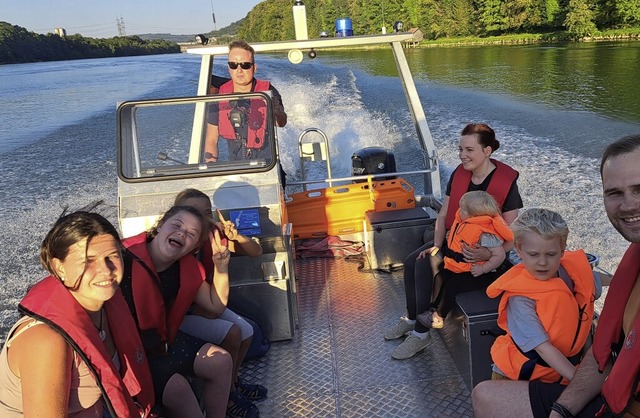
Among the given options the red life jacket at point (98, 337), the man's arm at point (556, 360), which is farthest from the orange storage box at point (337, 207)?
the red life jacket at point (98, 337)

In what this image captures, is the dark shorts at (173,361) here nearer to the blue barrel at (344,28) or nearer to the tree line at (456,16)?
the blue barrel at (344,28)

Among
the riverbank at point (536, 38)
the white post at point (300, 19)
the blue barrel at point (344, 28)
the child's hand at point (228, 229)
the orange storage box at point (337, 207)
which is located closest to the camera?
the child's hand at point (228, 229)

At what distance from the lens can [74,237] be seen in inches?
58.7

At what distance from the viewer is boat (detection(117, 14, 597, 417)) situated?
7.79 feet

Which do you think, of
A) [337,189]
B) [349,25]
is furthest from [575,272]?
[349,25]

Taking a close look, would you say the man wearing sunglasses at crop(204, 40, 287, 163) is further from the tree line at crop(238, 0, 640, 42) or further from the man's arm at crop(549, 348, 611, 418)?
the tree line at crop(238, 0, 640, 42)

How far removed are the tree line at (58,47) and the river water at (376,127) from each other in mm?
25802

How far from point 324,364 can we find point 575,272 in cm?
128

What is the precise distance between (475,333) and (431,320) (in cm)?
43

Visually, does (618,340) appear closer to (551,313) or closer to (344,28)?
(551,313)

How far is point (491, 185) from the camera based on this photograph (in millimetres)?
2717

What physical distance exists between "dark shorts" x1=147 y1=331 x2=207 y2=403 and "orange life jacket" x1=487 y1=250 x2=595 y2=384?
113 cm

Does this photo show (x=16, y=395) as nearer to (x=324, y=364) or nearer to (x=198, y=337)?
(x=198, y=337)

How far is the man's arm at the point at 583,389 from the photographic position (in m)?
1.59
